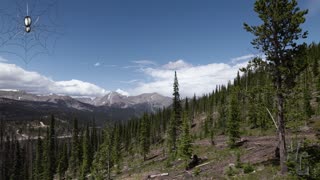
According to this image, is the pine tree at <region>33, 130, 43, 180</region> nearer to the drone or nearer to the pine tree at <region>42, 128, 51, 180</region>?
the pine tree at <region>42, 128, 51, 180</region>

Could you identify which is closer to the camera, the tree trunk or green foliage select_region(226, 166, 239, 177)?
the tree trunk

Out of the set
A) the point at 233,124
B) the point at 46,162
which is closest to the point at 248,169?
the point at 233,124

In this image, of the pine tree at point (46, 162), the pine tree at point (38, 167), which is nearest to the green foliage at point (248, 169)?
the pine tree at point (46, 162)

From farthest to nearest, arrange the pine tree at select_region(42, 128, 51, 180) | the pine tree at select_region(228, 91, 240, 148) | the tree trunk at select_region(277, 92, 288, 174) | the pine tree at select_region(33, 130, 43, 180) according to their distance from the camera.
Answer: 1. the pine tree at select_region(33, 130, 43, 180)
2. the pine tree at select_region(42, 128, 51, 180)
3. the pine tree at select_region(228, 91, 240, 148)
4. the tree trunk at select_region(277, 92, 288, 174)

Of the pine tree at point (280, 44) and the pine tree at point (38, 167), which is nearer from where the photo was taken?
the pine tree at point (280, 44)

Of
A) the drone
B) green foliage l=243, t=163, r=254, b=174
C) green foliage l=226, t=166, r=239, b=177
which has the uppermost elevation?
the drone

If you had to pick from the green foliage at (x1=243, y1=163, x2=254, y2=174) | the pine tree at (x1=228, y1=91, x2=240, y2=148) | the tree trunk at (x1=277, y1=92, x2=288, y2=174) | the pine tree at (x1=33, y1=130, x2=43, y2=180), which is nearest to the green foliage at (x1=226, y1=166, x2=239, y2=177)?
the green foliage at (x1=243, y1=163, x2=254, y2=174)

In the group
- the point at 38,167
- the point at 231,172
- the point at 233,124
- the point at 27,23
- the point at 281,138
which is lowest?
the point at 38,167

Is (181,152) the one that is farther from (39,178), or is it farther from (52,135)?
(52,135)

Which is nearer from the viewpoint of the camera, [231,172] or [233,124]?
[231,172]

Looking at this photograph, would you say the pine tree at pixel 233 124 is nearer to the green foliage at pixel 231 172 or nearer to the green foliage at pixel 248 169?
the green foliage at pixel 231 172

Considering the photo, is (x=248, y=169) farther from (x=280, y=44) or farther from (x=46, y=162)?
(x=46, y=162)

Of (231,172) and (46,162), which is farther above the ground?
(231,172)

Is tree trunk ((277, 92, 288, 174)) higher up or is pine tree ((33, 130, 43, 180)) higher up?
tree trunk ((277, 92, 288, 174))
